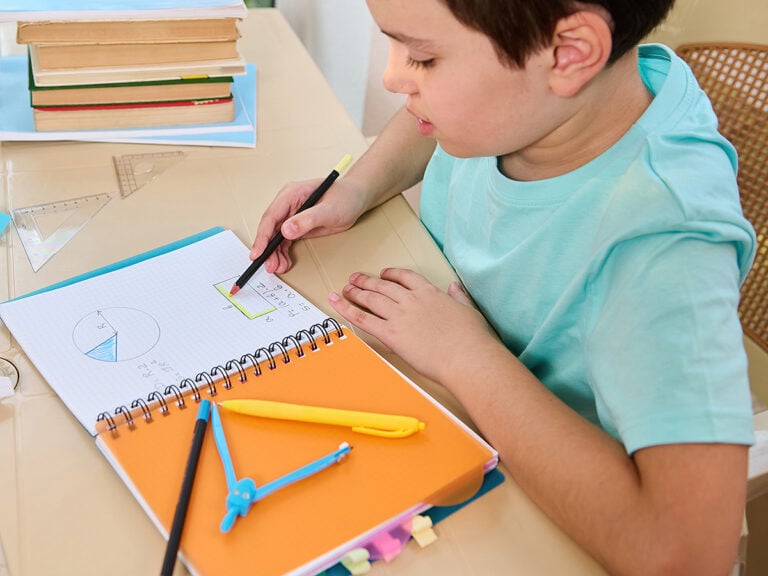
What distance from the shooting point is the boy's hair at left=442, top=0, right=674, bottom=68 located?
610 mm

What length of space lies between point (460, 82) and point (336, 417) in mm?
318

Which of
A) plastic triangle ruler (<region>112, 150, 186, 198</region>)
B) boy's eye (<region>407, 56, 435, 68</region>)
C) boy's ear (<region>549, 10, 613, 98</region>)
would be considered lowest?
plastic triangle ruler (<region>112, 150, 186, 198</region>)

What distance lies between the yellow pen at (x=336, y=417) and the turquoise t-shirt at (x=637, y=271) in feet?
0.39

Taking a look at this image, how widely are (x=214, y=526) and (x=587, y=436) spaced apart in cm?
30

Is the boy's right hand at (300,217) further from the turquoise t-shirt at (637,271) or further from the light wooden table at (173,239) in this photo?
the turquoise t-shirt at (637,271)

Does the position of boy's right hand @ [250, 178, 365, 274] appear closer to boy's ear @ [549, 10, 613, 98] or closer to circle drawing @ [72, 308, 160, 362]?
circle drawing @ [72, 308, 160, 362]

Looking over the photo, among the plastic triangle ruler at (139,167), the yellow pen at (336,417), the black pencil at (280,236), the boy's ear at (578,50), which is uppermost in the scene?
the boy's ear at (578,50)

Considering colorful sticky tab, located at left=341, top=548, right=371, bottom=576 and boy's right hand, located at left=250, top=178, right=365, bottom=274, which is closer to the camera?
colorful sticky tab, located at left=341, top=548, right=371, bottom=576

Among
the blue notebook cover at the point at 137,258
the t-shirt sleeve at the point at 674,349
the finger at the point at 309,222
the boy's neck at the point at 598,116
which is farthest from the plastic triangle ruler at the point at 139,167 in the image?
the t-shirt sleeve at the point at 674,349

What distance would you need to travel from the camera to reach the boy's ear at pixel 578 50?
24.3 inches

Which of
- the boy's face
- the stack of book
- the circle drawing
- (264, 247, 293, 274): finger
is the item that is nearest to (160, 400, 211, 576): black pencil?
the circle drawing

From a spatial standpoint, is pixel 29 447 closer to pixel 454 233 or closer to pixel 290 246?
pixel 290 246

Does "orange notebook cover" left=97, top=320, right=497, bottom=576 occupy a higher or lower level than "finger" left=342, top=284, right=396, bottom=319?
higher

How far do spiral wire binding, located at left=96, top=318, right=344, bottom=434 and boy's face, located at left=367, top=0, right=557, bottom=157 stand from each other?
0.75 feet
